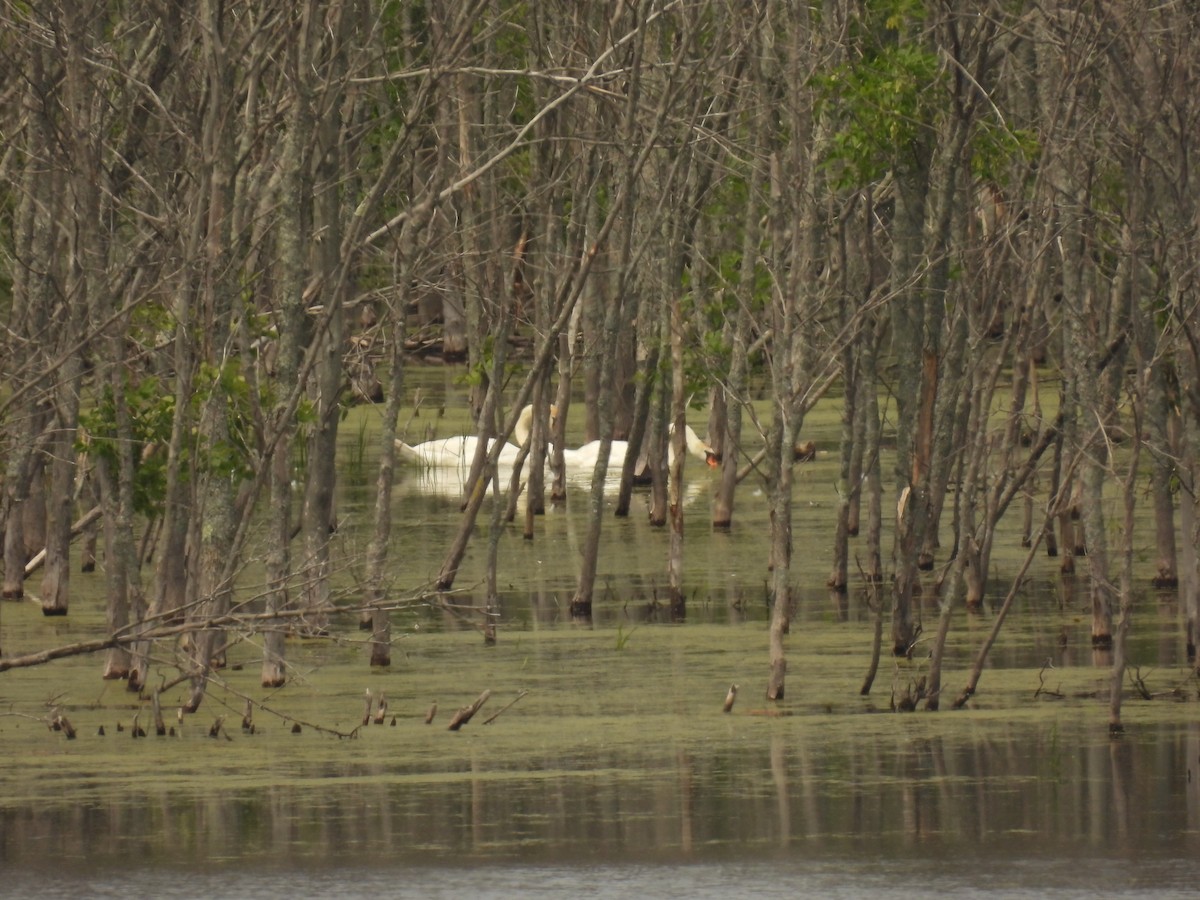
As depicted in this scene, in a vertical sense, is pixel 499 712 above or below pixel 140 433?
below

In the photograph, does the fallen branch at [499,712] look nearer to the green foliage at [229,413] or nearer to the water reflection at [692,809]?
the water reflection at [692,809]

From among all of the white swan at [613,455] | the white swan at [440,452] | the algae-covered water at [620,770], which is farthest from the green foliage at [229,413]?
the white swan at [440,452]

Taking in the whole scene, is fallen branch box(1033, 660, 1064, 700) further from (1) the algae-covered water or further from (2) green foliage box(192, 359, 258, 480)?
(2) green foliage box(192, 359, 258, 480)

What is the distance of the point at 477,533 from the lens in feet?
82.0

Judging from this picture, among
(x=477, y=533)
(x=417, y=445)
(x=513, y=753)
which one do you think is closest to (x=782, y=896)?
(x=513, y=753)

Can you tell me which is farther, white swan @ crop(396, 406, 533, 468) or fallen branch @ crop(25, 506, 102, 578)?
white swan @ crop(396, 406, 533, 468)

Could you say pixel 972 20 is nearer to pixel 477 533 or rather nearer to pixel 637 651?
pixel 637 651

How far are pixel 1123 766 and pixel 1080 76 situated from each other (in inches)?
→ 161

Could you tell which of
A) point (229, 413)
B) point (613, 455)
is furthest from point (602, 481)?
point (613, 455)

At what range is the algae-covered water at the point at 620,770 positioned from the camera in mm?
10141

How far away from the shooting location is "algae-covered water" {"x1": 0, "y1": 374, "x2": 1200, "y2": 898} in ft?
33.3

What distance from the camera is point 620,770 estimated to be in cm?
1259

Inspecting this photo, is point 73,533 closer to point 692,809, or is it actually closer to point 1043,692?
point 1043,692

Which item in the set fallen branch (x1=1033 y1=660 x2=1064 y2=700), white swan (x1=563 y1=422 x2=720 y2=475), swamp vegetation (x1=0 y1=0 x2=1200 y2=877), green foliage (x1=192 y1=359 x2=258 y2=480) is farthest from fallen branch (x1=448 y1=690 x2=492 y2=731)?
white swan (x1=563 y1=422 x2=720 y2=475)
